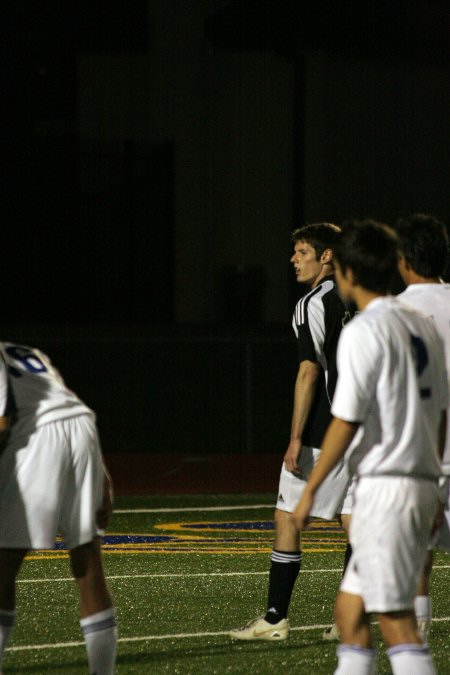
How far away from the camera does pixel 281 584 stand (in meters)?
6.64

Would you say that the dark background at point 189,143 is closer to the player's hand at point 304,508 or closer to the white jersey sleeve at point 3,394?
the white jersey sleeve at point 3,394

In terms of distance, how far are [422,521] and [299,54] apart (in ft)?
71.0

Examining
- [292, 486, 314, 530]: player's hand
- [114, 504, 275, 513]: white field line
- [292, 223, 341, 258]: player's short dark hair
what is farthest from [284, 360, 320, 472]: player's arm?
[114, 504, 275, 513]: white field line

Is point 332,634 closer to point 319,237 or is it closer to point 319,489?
point 319,489

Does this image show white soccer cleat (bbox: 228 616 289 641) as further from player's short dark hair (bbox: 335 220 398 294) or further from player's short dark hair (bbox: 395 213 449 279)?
player's short dark hair (bbox: 335 220 398 294)

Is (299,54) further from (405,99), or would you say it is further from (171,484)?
(171,484)

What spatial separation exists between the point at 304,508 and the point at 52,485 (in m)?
0.97

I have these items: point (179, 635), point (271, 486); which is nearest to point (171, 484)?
point (271, 486)

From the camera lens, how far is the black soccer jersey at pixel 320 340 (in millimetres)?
6586

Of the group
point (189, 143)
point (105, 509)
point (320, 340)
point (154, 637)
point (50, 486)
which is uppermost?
point (189, 143)

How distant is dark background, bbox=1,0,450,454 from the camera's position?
24.9 metres

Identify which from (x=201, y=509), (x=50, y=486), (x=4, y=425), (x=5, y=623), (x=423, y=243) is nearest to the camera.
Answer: (x=4, y=425)

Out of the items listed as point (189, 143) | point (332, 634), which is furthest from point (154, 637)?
point (189, 143)

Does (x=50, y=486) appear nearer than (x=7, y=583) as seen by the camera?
Yes
